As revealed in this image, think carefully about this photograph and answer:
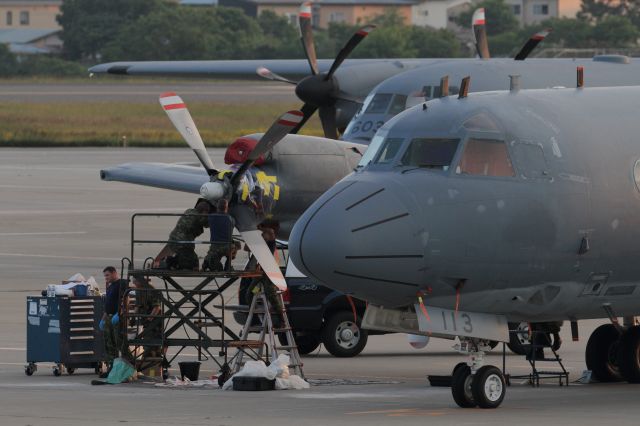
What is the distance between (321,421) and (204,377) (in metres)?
5.34

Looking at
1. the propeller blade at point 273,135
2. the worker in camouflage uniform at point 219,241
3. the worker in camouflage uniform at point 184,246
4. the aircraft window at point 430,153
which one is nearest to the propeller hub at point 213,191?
the propeller blade at point 273,135

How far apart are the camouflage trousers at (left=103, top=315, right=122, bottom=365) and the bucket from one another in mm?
936

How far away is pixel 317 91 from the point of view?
36375mm

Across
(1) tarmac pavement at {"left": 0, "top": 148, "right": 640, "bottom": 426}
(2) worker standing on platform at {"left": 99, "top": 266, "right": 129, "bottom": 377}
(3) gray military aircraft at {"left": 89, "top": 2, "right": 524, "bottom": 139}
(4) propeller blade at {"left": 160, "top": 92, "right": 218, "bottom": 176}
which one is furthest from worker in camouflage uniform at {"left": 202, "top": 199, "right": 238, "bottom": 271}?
(3) gray military aircraft at {"left": 89, "top": 2, "right": 524, "bottom": 139}

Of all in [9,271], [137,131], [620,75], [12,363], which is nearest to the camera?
[12,363]

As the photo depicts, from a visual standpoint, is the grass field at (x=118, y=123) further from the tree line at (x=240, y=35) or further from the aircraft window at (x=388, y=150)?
the aircraft window at (x=388, y=150)

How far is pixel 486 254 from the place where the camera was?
674 inches

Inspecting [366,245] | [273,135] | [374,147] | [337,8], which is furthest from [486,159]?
[337,8]

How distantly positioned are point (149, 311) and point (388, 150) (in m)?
5.13

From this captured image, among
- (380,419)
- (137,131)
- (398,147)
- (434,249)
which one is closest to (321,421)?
(380,419)

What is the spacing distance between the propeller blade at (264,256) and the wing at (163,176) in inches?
501

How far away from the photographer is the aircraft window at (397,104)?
3259 cm

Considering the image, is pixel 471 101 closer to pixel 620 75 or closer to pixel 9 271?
pixel 620 75

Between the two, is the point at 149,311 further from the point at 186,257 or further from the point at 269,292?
the point at 269,292
